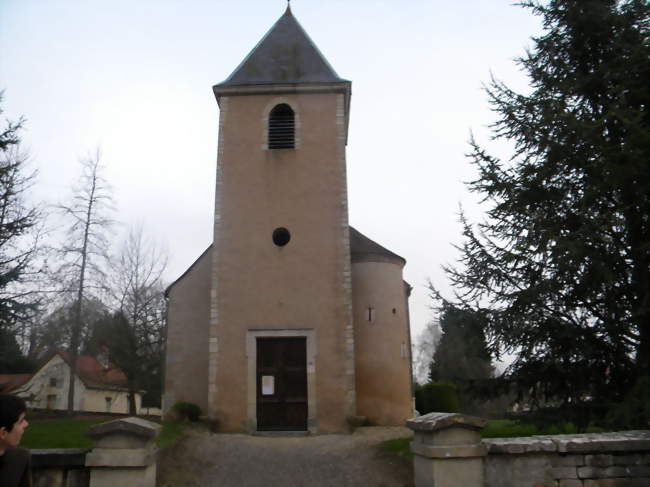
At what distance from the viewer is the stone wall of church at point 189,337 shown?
15000 mm

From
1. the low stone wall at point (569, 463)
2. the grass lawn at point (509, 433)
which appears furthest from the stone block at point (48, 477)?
the grass lawn at point (509, 433)

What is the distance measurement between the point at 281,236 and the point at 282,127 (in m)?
3.28

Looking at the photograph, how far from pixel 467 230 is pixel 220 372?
24.1 ft

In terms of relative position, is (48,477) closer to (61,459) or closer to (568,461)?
(61,459)

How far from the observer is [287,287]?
14094 millimetres

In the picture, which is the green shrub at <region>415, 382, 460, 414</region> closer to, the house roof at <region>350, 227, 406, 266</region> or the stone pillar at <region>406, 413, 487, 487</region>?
the house roof at <region>350, 227, 406, 266</region>

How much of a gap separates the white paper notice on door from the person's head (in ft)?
35.0

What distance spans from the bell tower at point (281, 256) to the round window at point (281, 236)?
28mm

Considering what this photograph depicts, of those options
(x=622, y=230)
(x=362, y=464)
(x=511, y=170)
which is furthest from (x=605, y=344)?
(x=362, y=464)

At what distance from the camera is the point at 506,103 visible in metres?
9.97

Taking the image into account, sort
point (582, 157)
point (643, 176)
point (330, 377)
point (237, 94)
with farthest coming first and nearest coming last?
point (237, 94) → point (330, 377) → point (582, 157) → point (643, 176)

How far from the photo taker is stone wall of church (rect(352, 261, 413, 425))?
1446 centimetres

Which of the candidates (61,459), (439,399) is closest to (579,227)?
(61,459)

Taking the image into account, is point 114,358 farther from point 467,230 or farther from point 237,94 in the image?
point 467,230
